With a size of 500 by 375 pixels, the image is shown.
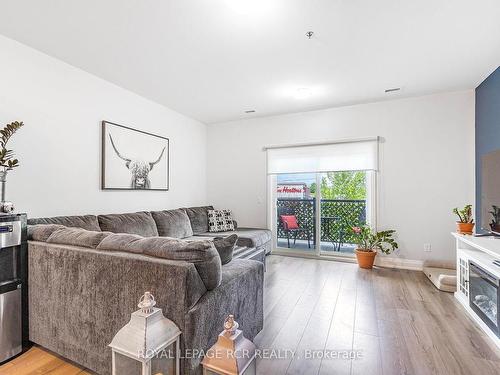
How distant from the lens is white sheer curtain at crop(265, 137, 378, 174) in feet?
13.6

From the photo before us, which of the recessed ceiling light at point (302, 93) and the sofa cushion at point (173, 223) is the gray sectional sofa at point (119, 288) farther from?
the recessed ceiling light at point (302, 93)

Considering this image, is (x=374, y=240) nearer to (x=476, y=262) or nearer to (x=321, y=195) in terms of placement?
(x=321, y=195)

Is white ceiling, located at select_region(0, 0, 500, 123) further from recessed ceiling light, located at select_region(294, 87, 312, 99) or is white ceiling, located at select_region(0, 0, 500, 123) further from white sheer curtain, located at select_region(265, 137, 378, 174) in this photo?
white sheer curtain, located at select_region(265, 137, 378, 174)

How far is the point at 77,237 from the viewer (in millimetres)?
1747

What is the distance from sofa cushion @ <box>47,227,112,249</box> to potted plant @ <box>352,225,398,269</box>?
345cm

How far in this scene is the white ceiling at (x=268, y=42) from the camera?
2014mm

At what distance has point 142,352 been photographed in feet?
3.38

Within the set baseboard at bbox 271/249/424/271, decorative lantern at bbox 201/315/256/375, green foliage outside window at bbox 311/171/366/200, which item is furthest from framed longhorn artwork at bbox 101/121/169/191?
decorative lantern at bbox 201/315/256/375

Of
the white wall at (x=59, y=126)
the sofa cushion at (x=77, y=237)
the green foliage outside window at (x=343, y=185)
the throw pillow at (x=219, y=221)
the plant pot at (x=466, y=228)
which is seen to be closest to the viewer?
the sofa cushion at (x=77, y=237)

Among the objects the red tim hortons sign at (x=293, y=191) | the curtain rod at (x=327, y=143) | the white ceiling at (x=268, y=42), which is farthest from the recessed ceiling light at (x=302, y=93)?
the red tim hortons sign at (x=293, y=191)

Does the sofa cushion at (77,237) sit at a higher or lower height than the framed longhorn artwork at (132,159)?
lower

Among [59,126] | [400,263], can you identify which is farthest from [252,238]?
[59,126]

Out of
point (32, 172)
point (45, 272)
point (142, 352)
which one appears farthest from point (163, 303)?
point (32, 172)

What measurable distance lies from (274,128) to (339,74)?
1.80m
